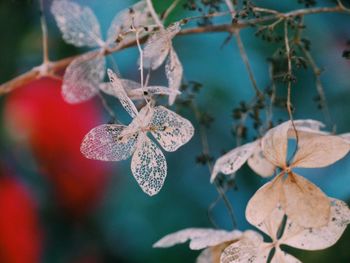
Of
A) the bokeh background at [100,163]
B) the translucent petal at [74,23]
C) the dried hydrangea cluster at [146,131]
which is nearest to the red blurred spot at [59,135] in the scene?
the bokeh background at [100,163]

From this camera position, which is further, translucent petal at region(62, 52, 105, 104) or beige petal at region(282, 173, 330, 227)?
translucent petal at region(62, 52, 105, 104)

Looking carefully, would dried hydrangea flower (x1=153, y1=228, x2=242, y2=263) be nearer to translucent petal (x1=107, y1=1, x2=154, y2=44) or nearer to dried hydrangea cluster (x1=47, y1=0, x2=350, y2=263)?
dried hydrangea cluster (x1=47, y1=0, x2=350, y2=263)

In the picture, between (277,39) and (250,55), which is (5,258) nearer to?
(250,55)

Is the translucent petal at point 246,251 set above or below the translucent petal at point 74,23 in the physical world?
below

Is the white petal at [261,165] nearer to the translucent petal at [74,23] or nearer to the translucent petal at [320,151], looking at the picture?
the translucent petal at [320,151]

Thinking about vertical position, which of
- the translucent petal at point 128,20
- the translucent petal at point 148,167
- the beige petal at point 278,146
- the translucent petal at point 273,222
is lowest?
the translucent petal at point 273,222

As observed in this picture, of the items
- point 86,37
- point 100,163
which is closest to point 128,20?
point 86,37

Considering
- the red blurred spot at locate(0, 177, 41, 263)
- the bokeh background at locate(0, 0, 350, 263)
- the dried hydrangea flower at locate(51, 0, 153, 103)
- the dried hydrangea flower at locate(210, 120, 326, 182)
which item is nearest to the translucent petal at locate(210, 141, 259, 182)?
the dried hydrangea flower at locate(210, 120, 326, 182)
